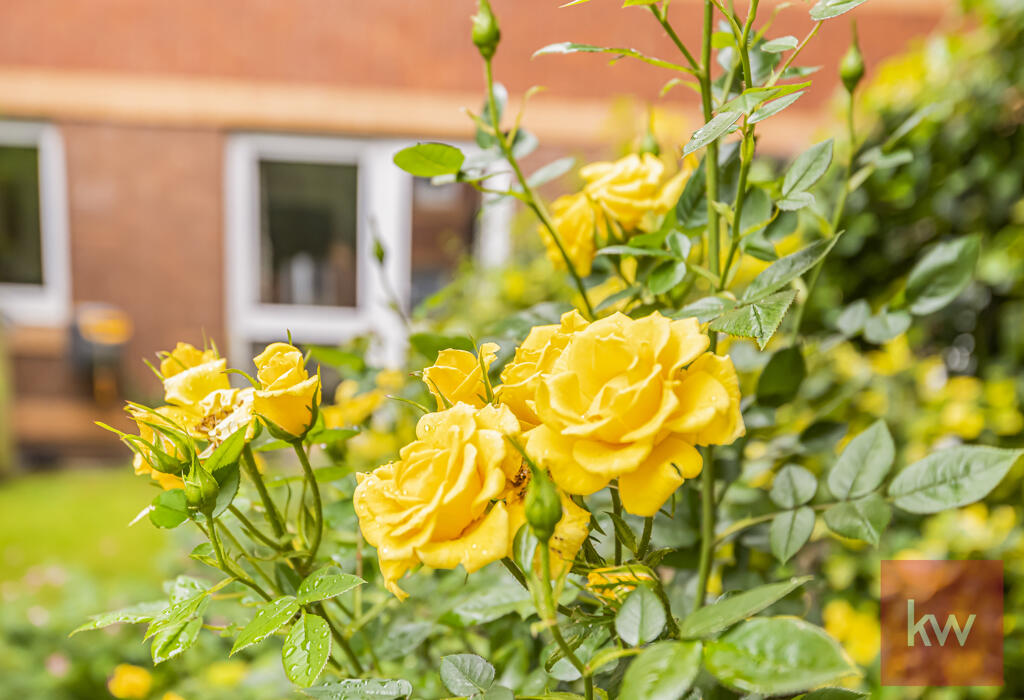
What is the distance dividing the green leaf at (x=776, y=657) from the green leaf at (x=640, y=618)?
3 cm

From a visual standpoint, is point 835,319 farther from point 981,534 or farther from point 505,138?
point 981,534

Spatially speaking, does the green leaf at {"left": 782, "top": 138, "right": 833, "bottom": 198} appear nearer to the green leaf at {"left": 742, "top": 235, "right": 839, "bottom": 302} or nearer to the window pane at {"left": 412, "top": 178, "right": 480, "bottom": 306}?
the green leaf at {"left": 742, "top": 235, "right": 839, "bottom": 302}

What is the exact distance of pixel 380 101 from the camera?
4.01m

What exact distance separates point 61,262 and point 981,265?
4425 mm

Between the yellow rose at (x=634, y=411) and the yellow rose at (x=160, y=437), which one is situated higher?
the yellow rose at (x=634, y=411)

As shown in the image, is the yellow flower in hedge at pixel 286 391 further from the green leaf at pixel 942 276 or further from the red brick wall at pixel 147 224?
the red brick wall at pixel 147 224

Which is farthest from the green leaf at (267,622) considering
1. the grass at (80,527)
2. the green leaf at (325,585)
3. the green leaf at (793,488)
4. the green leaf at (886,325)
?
the grass at (80,527)

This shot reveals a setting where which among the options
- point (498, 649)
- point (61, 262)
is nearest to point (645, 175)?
point (498, 649)

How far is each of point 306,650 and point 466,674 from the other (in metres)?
0.08

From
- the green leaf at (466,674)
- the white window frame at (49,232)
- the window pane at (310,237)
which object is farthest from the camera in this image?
the window pane at (310,237)

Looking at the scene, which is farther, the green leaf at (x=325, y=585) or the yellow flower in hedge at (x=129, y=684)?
the yellow flower in hedge at (x=129, y=684)

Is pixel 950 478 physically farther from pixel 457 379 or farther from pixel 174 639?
pixel 174 639

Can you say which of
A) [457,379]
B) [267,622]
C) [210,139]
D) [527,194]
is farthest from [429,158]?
[210,139]

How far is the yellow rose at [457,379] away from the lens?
349 mm
